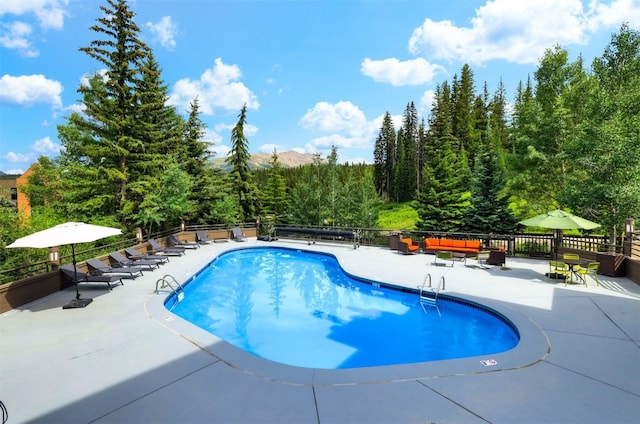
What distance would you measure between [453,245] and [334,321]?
7166mm

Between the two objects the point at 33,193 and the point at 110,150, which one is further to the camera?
the point at 33,193

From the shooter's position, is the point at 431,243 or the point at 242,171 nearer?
the point at 431,243

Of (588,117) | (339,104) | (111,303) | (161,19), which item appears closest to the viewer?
(111,303)

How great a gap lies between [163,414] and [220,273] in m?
9.66

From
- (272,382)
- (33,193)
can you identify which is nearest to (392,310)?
(272,382)

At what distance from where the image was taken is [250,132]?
87.5ft

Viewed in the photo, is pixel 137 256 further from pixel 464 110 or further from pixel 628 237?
pixel 464 110

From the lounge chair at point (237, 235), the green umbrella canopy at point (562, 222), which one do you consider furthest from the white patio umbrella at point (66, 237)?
the green umbrella canopy at point (562, 222)

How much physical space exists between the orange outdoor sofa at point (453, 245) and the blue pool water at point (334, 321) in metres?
4.13

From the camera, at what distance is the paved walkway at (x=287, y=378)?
3473mm

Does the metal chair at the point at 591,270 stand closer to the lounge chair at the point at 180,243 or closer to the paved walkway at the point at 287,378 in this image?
the paved walkway at the point at 287,378

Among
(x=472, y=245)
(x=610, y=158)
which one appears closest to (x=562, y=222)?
(x=472, y=245)

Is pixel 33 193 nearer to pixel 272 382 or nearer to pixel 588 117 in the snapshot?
pixel 272 382

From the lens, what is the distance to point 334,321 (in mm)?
7973
